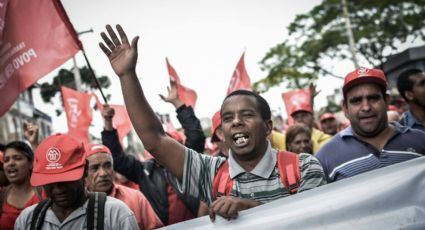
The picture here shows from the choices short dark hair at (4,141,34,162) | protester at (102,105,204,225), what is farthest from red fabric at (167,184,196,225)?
short dark hair at (4,141,34,162)

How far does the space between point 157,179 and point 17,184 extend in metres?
1.09

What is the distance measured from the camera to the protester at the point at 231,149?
2.14 m

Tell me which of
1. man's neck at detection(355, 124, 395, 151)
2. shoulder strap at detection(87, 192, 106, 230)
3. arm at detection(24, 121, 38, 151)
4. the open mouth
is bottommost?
shoulder strap at detection(87, 192, 106, 230)

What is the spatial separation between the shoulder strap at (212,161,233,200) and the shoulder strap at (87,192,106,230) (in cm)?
55

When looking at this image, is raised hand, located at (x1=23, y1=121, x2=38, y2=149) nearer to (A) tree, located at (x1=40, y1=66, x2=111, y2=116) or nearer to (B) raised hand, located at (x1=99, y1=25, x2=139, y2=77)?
(B) raised hand, located at (x1=99, y1=25, x2=139, y2=77)

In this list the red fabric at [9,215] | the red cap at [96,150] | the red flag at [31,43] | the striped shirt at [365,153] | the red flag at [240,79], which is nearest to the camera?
the striped shirt at [365,153]

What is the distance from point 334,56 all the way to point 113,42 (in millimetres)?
21333

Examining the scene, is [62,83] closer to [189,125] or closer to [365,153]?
[189,125]

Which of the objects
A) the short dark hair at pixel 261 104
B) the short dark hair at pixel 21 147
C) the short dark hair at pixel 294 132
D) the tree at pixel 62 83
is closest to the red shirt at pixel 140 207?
the short dark hair at pixel 21 147

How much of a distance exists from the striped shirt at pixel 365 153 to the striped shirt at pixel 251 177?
54 cm

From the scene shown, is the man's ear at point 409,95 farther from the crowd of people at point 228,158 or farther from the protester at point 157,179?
the protester at point 157,179

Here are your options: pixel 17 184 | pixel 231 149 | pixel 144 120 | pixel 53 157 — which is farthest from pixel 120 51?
pixel 17 184

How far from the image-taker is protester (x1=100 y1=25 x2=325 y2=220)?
2145 millimetres

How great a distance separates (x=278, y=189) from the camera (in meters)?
2.10
